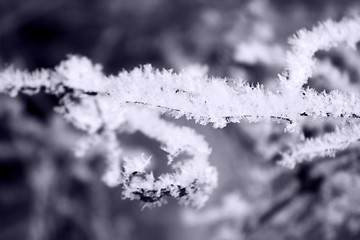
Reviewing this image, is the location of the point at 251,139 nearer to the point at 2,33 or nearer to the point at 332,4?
the point at 332,4

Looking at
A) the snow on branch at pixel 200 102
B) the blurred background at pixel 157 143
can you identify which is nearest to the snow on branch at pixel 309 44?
the snow on branch at pixel 200 102

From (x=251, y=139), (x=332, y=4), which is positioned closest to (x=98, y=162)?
(x=251, y=139)

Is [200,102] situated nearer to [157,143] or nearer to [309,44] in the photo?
[309,44]

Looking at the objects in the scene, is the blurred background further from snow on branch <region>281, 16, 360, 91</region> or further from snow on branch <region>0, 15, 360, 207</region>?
snow on branch <region>0, 15, 360, 207</region>

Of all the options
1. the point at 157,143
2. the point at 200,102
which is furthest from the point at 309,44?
the point at 157,143

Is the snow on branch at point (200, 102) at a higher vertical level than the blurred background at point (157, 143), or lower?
lower

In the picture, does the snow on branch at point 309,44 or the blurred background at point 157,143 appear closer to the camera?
the snow on branch at point 309,44

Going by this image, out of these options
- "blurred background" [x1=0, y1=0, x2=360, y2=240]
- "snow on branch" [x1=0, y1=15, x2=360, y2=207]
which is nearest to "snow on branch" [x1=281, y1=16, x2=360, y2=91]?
"snow on branch" [x1=0, y1=15, x2=360, y2=207]

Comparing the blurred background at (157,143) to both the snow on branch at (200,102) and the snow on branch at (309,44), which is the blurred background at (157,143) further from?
the snow on branch at (200,102)

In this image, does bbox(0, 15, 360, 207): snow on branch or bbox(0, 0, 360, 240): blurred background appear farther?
bbox(0, 0, 360, 240): blurred background
